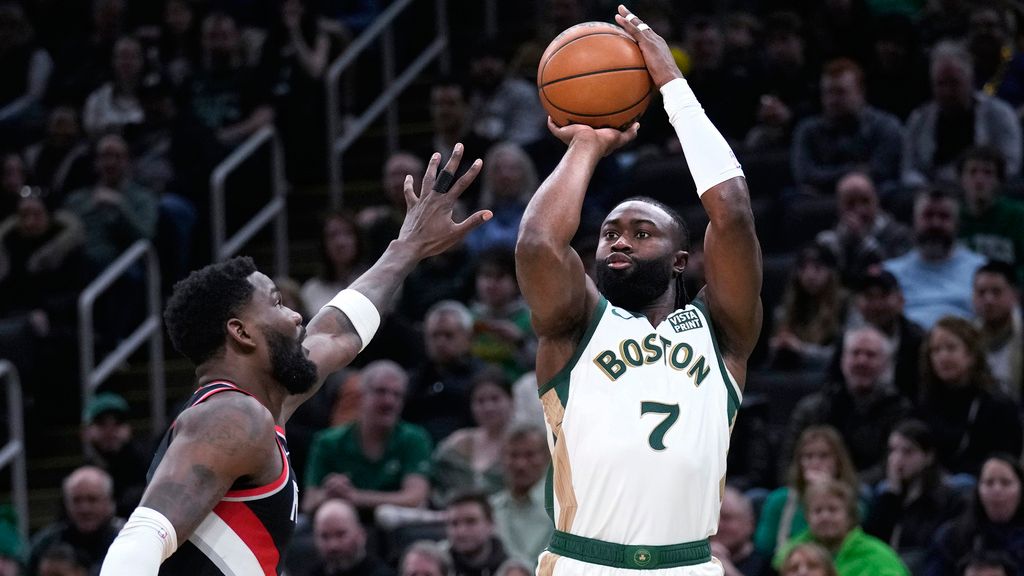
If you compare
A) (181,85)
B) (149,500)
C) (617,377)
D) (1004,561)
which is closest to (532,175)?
(181,85)

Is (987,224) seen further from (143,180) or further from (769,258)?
(143,180)

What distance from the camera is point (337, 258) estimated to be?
504 inches

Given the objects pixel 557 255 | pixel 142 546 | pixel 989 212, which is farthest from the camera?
pixel 989 212

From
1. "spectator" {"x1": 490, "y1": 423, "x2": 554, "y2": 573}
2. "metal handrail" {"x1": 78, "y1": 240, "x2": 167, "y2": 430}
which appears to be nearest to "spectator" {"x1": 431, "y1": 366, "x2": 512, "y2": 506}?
"spectator" {"x1": 490, "y1": 423, "x2": 554, "y2": 573}

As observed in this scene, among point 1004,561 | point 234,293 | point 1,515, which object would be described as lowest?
point 1,515

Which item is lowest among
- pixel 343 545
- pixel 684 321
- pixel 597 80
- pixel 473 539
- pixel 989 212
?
pixel 343 545

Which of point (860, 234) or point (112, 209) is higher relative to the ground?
point (860, 234)

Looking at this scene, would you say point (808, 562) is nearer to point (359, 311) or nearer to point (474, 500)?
point (474, 500)

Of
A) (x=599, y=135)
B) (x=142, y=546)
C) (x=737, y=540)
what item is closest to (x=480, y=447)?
(x=737, y=540)

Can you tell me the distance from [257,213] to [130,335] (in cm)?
182

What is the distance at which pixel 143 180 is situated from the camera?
564 inches

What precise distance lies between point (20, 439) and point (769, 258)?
18.3 ft

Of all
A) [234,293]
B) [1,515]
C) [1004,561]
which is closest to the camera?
[234,293]

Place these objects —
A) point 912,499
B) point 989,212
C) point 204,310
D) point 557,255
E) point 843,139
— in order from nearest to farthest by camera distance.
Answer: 1. point 204,310
2. point 557,255
3. point 912,499
4. point 989,212
5. point 843,139
